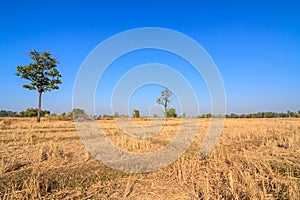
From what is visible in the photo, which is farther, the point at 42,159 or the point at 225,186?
the point at 42,159

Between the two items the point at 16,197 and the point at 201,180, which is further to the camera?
the point at 201,180

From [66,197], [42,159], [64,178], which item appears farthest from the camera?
[42,159]

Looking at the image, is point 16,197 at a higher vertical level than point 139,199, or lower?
higher

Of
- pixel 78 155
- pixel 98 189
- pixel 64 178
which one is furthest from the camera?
pixel 78 155

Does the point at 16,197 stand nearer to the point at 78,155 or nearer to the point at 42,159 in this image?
the point at 42,159

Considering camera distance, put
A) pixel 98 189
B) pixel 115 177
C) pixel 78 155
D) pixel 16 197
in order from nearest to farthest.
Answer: pixel 16 197, pixel 98 189, pixel 115 177, pixel 78 155

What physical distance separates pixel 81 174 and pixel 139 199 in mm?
1481

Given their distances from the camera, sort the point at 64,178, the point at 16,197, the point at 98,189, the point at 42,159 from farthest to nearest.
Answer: the point at 42,159
the point at 64,178
the point at 98,189
the point at 16,197

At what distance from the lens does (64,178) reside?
3.61 meters

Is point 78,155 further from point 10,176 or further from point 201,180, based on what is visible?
point 201,180

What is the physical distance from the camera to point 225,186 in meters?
3.36

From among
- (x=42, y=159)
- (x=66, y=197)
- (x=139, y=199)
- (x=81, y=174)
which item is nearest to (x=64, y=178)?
(x=81, y=174)

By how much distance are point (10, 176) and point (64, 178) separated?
3.43 feet

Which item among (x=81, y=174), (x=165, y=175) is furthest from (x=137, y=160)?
(x=81, y=174)
